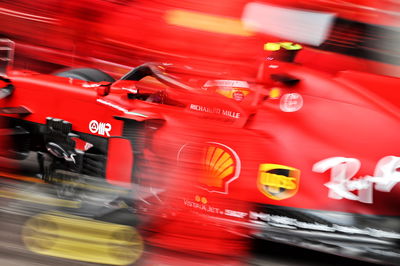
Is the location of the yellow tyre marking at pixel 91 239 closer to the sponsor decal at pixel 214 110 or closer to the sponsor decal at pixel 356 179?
the sponsor decal at pixel 214 110

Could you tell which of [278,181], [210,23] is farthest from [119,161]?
[210,23]

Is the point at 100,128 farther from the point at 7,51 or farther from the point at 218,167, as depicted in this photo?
the point at 7,51

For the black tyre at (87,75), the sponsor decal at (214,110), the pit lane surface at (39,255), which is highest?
the black tyre at (87,75)

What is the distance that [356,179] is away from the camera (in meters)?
2.48

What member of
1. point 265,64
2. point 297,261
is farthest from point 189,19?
point 297,261

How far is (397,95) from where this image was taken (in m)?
2.60

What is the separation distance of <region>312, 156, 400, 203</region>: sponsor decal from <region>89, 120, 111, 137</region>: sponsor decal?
1.13m

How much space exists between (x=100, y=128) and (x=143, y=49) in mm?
1372

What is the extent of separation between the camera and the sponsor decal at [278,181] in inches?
101

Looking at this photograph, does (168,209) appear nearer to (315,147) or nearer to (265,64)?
(265,64)

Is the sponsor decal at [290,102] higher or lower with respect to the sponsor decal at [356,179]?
higher

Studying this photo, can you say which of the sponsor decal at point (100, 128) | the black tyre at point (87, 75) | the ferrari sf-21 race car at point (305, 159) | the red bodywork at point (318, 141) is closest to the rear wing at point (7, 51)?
the ferrari sf-21 race car at point (305, 159)

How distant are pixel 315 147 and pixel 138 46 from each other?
110cm

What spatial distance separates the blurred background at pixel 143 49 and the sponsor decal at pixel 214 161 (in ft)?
0.54
